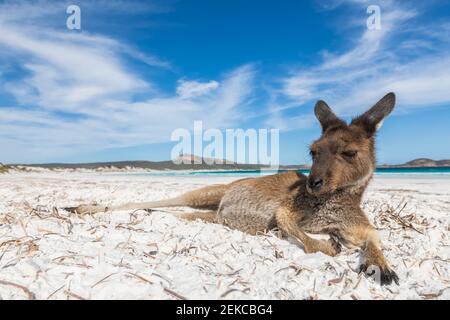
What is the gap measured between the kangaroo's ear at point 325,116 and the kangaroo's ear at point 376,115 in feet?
0.79

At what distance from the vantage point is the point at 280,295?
2.22 meters

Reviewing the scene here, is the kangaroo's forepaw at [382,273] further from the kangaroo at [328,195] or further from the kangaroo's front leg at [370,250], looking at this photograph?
the kangaroo at [328,195]

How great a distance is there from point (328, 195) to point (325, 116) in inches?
45.2

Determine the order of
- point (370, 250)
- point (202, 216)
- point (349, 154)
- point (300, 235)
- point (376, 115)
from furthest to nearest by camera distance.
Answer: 1. point (202, 216)
2. point (376, 115)
3. point (349, 154)
4. point (300, 235)
5. point (370, 250)

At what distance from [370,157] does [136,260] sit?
2.97 metres

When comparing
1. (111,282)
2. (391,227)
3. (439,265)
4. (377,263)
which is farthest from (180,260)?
(391,227)

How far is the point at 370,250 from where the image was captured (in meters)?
3.12

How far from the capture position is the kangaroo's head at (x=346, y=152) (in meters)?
3.71

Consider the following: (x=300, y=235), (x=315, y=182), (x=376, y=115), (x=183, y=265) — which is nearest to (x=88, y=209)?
(x=183, y=265)

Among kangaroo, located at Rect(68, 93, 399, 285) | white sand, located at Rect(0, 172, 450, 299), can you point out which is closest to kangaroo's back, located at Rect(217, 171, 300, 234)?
kangaroo, located at Rect(68, 93, 399, 285)

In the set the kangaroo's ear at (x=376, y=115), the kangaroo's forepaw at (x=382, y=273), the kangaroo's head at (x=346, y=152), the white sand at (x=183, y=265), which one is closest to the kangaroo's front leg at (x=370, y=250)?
the kangaroo's forepaw at (x=382, y=273)

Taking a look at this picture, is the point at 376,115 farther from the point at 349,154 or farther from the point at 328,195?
the point at 328,195

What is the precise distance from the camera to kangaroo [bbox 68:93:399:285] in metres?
3.68
